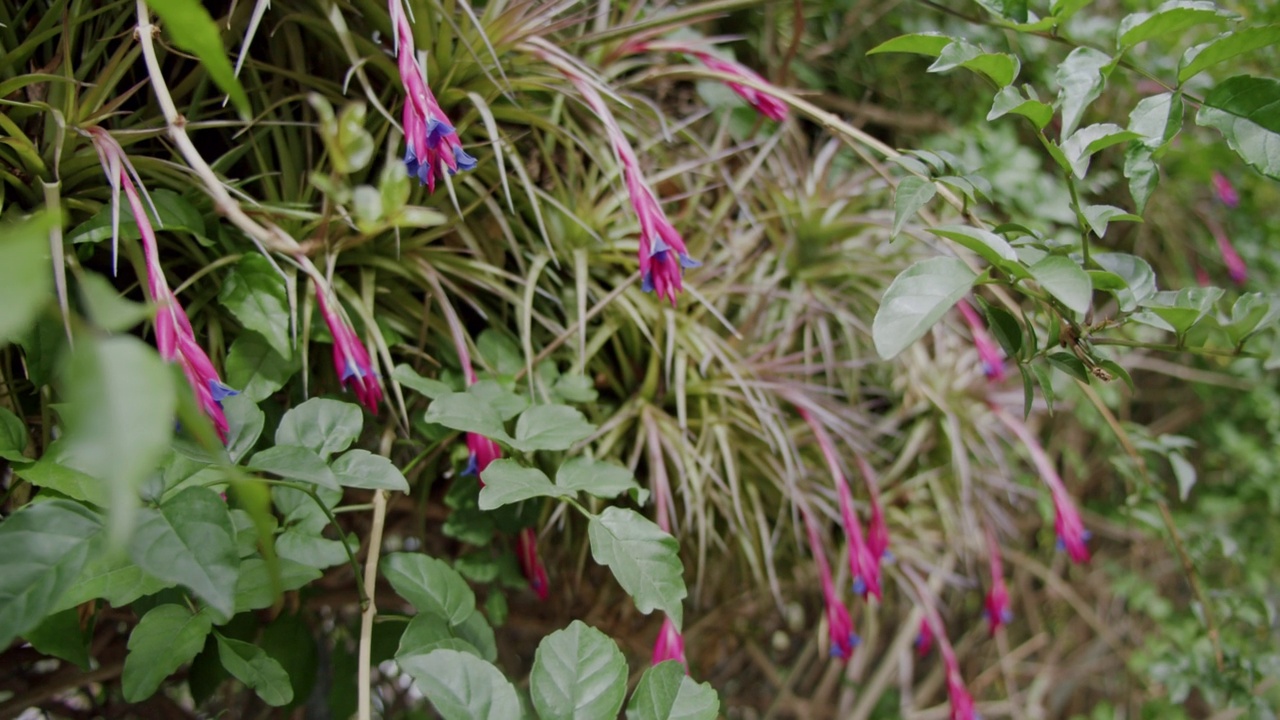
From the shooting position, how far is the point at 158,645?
58 centimetres

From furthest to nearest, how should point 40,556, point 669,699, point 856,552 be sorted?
point 856,552 < point 669,699 < point 40,556

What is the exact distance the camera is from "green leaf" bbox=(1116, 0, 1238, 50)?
0.61 metres

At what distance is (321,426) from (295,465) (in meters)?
0.11

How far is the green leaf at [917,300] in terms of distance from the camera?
523 millimetres

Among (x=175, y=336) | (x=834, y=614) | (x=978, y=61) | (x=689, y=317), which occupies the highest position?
(x=978, y=61)

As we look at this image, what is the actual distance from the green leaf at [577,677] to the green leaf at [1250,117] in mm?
597

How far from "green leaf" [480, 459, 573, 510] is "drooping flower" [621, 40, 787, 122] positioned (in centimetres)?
50

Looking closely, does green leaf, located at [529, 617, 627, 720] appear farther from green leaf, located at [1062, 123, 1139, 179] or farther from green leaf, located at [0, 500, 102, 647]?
green leaf, located at [1062, 123, 1139, 179]

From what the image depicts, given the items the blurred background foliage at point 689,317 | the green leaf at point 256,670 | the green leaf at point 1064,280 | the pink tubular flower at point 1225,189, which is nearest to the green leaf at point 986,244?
the green leaf at point 1064,280

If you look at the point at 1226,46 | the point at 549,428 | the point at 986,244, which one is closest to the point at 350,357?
the point at 549,428

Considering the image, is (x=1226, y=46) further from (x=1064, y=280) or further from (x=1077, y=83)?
(x=1064, y=280)

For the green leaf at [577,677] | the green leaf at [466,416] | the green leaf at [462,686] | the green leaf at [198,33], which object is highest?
the green leaf at [198,33]

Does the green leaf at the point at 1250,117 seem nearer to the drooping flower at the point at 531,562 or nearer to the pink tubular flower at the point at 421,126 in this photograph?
the pink tubular flower at the point at 421,126

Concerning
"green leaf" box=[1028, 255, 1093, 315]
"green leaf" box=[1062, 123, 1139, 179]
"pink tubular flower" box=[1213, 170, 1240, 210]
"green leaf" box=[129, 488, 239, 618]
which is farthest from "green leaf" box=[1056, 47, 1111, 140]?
"pink tubular flower" box=[1213, 170, 1240, 210]
